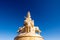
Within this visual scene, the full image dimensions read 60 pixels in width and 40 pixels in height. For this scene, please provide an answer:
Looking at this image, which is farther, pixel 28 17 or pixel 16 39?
pixel 28 17

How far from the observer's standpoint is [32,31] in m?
22.3

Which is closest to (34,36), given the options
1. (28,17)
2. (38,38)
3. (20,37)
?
(38,38)

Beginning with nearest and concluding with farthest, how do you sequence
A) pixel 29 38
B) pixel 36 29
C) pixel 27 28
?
pixel 29 38, pixel 27 28, pixel 36 29

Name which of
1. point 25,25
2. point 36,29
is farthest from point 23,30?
point 36,29

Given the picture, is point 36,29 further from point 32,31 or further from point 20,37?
point 20,37

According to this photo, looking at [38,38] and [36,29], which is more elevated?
[36,29]

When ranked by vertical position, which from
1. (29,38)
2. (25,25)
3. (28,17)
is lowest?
(29,38)

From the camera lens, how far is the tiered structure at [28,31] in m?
20.5

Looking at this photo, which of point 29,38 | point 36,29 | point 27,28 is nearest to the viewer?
point 29,38

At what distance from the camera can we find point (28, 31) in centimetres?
2181

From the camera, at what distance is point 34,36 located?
20.5m

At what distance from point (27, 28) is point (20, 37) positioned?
2035 mm

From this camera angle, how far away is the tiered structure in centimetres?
2047

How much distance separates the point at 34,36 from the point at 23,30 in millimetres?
2952
